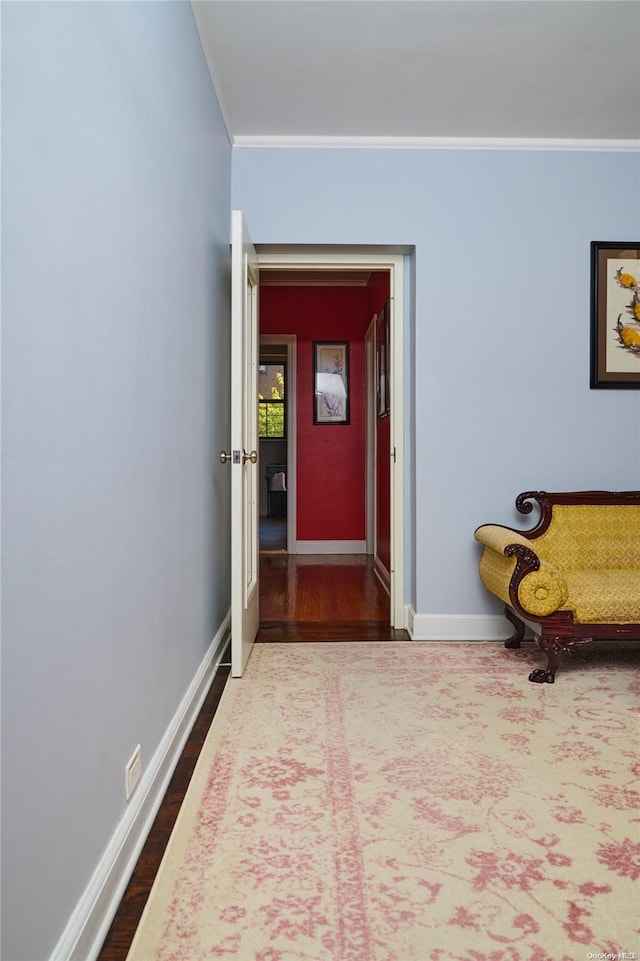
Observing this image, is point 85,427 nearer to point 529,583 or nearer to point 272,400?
point 529,583

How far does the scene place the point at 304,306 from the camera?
676cm

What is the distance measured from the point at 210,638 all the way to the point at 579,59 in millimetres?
3047

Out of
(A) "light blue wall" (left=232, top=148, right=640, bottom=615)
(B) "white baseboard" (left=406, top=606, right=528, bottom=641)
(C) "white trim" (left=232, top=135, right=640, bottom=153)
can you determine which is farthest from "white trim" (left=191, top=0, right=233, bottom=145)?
(B) "white baseboard" (left=406, top=606, right=528, bottom=641)

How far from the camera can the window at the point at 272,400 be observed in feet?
32.6

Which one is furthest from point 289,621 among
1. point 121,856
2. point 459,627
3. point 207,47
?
point 207,47

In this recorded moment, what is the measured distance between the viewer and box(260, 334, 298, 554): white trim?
667 cm

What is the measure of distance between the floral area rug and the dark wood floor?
1.7 inches

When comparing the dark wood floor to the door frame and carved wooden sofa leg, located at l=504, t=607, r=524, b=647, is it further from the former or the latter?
carved wooden sofa leg, located at l=504, t=607, r=524, b=647

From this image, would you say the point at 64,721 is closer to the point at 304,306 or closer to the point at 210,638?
the point at 210,638

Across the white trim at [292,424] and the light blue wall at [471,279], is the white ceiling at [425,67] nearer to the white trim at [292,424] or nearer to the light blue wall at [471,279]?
the light blue wall at [471,279]

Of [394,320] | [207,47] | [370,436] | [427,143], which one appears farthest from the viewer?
[370,436]

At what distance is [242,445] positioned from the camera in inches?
116

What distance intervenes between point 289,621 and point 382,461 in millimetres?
2199

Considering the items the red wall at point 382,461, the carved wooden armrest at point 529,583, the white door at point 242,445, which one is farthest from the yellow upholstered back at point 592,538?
the red wall at point 382,461
